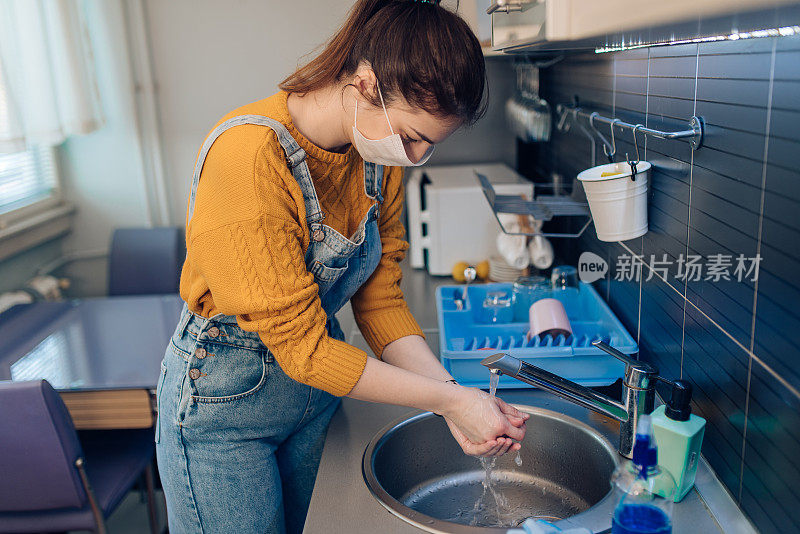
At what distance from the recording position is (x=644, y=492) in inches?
29.2

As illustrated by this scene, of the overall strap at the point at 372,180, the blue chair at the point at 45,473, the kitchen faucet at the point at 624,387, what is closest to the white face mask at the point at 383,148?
the overall strap at the point at 372,180

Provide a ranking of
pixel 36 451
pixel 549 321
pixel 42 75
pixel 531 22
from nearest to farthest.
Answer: pixel 531 22 < pixel 549 321 < pixel 36 451 < pixel 42 75

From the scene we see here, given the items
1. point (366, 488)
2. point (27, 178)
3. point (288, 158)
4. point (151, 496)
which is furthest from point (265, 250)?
point (27, 178)

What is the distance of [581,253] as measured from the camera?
171cm

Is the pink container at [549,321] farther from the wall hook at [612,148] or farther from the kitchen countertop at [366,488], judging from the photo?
the wall hook at [612,148]

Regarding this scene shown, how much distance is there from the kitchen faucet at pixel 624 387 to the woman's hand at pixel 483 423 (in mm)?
54

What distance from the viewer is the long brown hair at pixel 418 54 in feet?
2.99

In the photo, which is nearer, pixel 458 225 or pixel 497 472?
pixel 497 472

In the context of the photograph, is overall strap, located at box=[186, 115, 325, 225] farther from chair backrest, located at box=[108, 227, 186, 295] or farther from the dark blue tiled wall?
chair backrest, located at box=[108, 227, 186, 295]

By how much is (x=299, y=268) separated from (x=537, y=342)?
22.6 inches

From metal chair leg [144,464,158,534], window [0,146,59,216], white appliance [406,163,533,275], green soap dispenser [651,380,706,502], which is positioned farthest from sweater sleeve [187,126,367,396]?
window [0,146,59,216]

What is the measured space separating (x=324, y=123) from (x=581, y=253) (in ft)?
2.94

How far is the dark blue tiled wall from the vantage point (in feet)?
2.40

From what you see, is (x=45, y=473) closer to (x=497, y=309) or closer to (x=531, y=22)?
(x=497, y=309)
